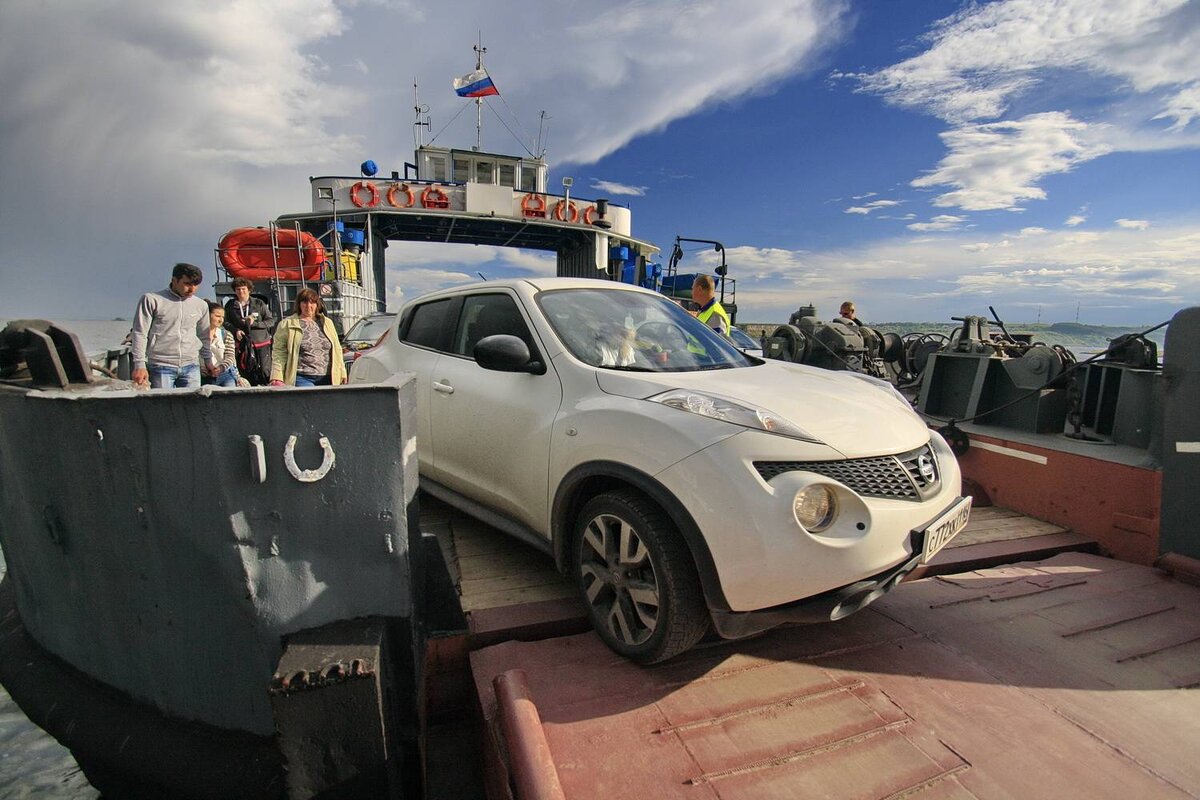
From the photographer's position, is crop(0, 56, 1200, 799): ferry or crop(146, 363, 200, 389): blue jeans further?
crop(146, 363, 200, 389): blue jeans

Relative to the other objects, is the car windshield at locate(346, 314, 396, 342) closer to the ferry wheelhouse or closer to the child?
the child

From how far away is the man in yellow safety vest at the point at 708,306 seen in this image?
5559 mm

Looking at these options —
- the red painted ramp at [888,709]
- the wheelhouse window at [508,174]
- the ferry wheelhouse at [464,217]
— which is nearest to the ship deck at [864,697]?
the red painted ramp at [888,709]

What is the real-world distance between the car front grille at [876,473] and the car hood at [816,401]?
42 mm

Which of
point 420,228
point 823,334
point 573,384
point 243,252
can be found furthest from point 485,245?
point 573,384

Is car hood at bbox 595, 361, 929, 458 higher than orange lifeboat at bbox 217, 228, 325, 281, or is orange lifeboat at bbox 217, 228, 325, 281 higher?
orange lifeboat at bbox 217, 228, 325, 281

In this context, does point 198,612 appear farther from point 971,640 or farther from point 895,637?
point 971,640

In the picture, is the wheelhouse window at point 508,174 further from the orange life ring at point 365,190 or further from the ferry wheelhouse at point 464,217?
the orange life ring at point 365,190

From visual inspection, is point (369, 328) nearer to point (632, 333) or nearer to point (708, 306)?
point (708, 306)

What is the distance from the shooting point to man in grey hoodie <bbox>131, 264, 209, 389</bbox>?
15.3ft

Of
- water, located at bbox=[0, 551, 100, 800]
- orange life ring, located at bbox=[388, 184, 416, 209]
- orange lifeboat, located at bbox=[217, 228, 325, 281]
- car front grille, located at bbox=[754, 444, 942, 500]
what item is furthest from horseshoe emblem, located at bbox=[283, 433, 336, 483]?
orange life ring, located at bbox=[388, 184, 416, 209]

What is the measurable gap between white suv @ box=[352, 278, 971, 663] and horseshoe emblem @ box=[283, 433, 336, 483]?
3.01 feet

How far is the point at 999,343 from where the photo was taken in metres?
5.86

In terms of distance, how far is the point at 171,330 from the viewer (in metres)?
4.85
